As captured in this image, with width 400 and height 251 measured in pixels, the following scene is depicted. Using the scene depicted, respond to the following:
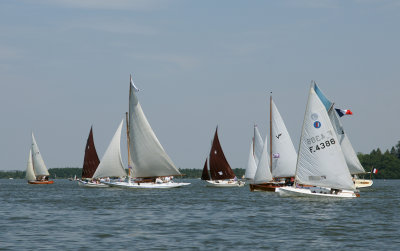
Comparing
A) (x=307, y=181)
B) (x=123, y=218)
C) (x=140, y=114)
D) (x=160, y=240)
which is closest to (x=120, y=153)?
(x=140, y=114)

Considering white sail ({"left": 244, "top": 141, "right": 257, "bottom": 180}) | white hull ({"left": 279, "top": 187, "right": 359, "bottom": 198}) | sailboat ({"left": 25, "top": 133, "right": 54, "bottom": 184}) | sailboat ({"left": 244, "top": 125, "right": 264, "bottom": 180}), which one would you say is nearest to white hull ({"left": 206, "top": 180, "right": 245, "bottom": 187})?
sailboat ({"left": 244, "top": 125, "right": 264, "bottom": 180})

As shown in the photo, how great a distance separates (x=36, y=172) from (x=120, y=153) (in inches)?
2328

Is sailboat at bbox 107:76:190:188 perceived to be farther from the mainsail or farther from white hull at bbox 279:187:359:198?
white hull at bbox 279:187:359:198

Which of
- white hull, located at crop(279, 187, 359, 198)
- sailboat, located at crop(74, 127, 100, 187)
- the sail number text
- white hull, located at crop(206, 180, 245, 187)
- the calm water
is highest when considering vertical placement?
sailboat, located at crop(74, 127, 100, 187)

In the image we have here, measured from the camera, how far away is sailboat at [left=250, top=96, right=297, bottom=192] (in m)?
75.9

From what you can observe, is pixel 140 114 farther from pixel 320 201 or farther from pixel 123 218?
pixel 123 218

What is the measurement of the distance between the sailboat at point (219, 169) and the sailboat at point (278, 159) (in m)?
35.9

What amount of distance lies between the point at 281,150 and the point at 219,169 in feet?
130

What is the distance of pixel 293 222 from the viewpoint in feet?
130

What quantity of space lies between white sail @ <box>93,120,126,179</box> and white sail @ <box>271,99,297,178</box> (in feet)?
81.4

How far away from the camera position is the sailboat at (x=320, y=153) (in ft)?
182

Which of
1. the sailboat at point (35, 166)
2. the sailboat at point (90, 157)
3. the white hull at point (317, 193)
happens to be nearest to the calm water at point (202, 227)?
the white hull at point (317, 193)

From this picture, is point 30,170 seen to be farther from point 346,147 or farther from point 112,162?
point 346,147

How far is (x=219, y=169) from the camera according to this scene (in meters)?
116
